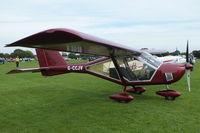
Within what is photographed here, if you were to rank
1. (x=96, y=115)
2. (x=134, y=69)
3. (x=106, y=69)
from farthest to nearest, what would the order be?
1. (x=106, y=69)
2. (x=134, y=69)
3. (x=96, y=115)

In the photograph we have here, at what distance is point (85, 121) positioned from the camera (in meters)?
4.85

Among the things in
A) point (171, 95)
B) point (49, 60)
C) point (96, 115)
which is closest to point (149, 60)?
point (171, 95)

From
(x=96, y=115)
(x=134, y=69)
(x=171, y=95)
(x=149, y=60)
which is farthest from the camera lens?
(x=134, y=69)

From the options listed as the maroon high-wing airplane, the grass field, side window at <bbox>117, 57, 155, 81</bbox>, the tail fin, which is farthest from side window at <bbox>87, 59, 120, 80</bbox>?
the tail fin

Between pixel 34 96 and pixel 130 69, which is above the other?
pixel 130 69

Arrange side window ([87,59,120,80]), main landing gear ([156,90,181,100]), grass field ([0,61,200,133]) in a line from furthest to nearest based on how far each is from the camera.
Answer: side window ([87,59,120,80]), main landing gear ([156,90,181,100]), grass field ([0,61,200,133])

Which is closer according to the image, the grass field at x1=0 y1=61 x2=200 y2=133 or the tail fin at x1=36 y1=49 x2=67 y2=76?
the grass field at x1=0 y1=61 x2=200 y2=133

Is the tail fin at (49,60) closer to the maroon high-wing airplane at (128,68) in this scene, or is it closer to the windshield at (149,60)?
the maroon high-wing airplane at (128,68)

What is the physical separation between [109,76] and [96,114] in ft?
8.10

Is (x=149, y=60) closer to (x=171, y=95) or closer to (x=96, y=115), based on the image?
(x=171, y=95)

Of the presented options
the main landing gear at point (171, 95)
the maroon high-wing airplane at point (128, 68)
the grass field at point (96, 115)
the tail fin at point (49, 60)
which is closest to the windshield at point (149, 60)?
the maroon high-wing airplane at point (128, 68)

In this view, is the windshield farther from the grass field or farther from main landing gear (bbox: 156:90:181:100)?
the grass field

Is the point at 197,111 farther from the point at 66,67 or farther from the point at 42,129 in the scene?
the point at 66,67

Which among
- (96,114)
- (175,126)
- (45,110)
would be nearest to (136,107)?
(96,114)
